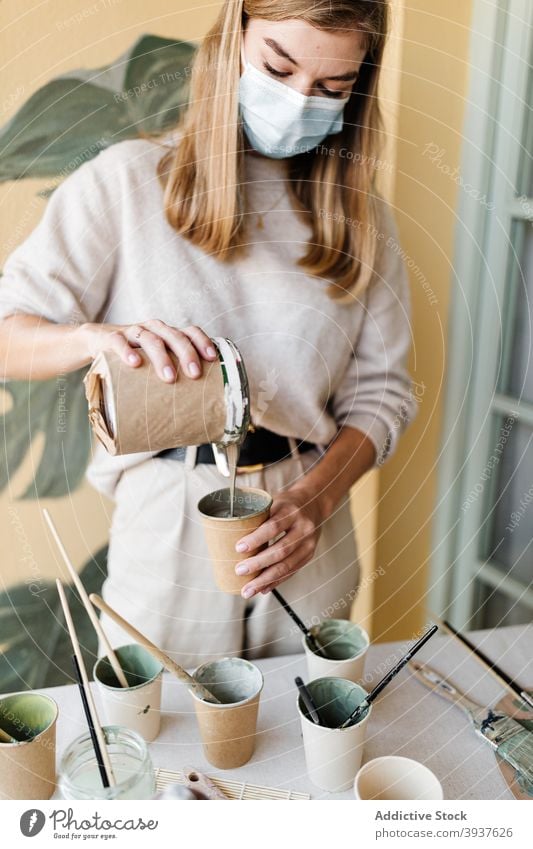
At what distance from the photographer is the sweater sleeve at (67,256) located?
661 millimetres

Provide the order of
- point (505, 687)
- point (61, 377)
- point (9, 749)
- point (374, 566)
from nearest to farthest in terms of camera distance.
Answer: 1. point (9, 749)
2. point (505, 687)
3. point (61, 377)
4. point (374, 566)

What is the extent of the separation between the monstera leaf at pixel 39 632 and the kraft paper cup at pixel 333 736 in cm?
33

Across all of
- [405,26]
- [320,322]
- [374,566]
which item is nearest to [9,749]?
[320,322]

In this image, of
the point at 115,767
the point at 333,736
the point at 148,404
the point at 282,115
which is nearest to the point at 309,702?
the point at 333,736

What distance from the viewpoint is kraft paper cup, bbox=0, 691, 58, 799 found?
51 cm

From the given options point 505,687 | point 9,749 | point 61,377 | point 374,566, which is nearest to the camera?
point 9,749

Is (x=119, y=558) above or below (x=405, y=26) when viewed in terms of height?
below

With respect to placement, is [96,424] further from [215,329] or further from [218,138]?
[218,138]

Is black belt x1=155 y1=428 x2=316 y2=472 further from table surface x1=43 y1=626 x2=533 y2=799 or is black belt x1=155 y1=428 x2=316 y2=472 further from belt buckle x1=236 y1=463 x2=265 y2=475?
table surface x1=43 y1=626 x2=533 y2=799

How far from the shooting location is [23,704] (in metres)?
0.54

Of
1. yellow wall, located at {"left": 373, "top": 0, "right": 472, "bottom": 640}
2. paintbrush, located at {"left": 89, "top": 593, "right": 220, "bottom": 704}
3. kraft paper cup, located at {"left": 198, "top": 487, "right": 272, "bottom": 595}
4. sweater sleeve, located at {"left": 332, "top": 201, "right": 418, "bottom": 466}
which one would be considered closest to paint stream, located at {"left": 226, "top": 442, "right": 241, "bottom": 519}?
kraft paper cup, located at {"left": 198, "top": 487, "right": 272, "bottom": 595}

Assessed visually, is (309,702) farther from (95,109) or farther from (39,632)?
(95,109)

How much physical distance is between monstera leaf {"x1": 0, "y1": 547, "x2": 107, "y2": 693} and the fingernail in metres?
0.34

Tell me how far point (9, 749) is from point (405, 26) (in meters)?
0.69
